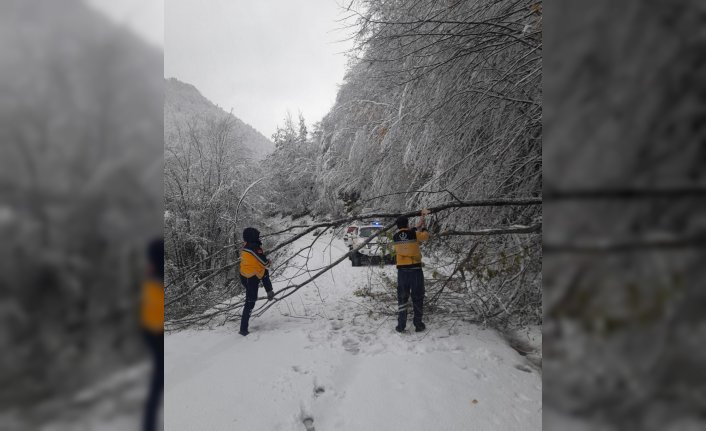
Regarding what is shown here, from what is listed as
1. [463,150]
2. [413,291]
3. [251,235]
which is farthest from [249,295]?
[463,150]

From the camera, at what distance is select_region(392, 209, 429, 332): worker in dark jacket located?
431 cm

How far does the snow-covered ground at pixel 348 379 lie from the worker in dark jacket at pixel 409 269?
0.80ft

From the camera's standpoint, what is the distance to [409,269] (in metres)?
4.40

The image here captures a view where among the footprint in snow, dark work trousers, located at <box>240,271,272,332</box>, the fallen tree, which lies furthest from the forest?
the footprint in snow

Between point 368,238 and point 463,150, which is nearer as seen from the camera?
point 368,238

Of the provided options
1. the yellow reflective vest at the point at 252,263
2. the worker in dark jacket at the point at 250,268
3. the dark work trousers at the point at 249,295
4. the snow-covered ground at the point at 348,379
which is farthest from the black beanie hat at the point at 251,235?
the snow-covered ground at the point at 348,379
